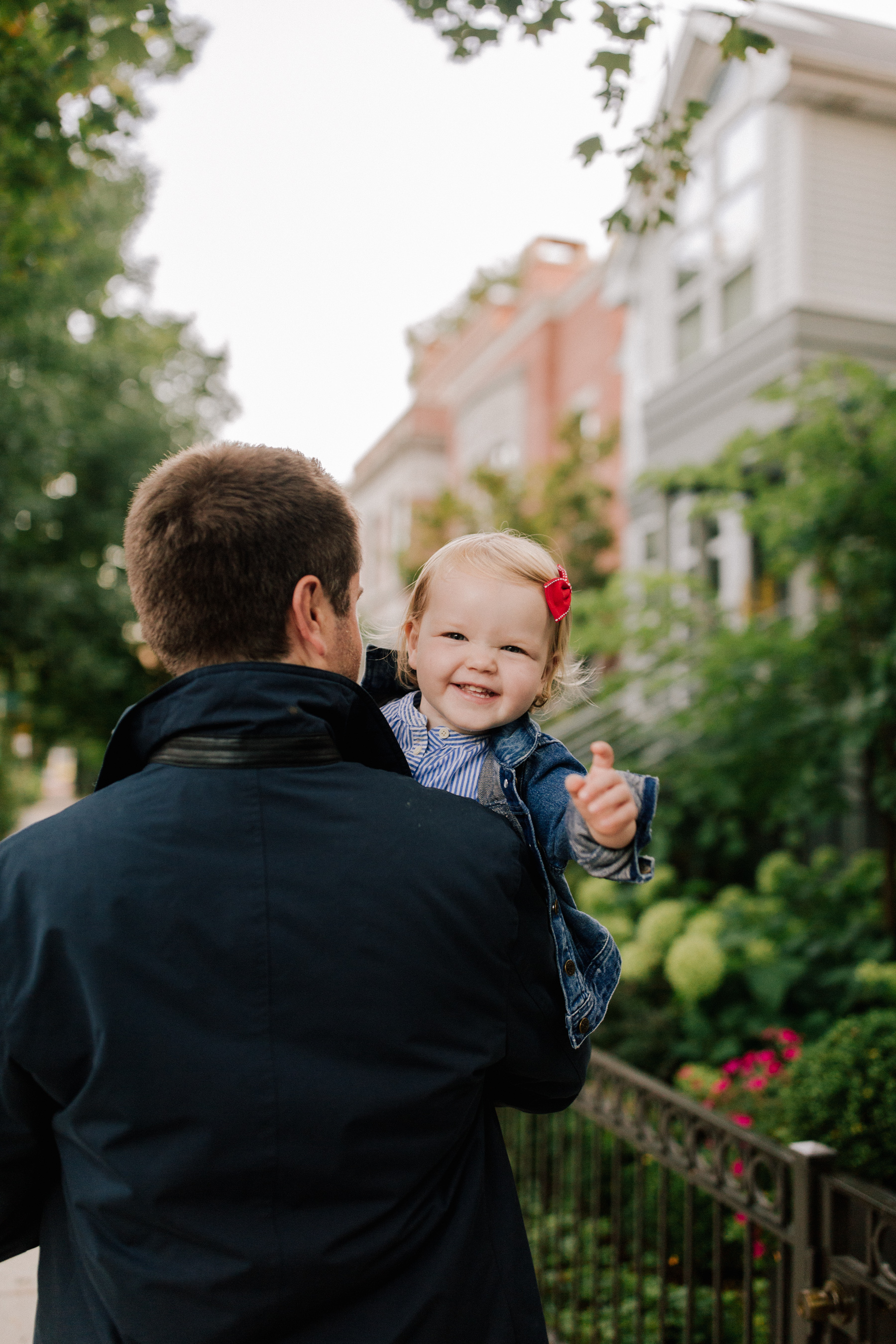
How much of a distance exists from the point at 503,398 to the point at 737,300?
8663 mm

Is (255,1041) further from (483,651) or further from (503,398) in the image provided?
(503,398)

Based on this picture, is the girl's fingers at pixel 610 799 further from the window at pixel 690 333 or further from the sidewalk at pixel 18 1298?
the window at pixel 690 333

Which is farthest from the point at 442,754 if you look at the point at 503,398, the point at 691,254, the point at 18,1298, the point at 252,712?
the point at 503,398

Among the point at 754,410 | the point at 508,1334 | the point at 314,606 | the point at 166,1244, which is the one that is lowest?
the point at 508,1334

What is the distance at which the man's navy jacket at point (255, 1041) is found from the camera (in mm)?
1153

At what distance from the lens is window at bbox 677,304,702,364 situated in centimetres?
1083

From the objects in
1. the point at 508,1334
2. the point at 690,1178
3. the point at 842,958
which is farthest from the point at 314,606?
the point at 842,958

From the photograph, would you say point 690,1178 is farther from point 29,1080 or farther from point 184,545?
point 184,545

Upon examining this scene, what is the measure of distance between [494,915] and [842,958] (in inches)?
184

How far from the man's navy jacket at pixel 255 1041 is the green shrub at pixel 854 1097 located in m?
2.28

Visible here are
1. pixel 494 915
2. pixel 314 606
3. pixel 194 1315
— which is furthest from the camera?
pixel 314 606

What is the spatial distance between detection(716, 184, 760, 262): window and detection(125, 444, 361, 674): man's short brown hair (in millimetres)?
9667

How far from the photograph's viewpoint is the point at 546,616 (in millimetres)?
1823

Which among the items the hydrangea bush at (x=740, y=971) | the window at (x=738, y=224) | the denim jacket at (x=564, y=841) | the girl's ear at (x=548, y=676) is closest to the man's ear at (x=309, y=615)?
the denim jacket at (x=564, y=841)
